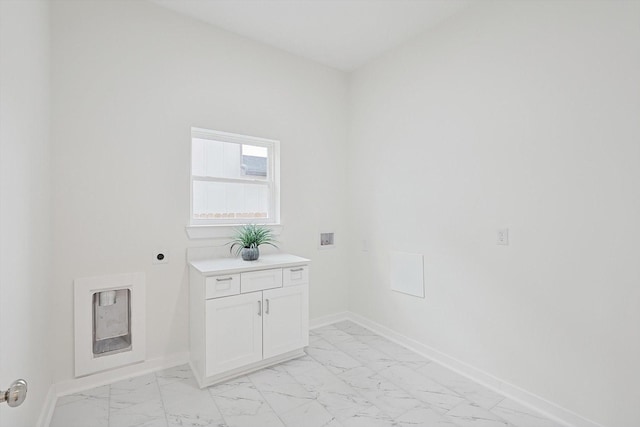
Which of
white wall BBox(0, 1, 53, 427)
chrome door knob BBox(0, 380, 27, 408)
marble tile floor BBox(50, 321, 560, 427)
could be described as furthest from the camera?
marble tile floor BBox(50, 321, 560, 427)

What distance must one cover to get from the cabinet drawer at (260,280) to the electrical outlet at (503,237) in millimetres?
1704

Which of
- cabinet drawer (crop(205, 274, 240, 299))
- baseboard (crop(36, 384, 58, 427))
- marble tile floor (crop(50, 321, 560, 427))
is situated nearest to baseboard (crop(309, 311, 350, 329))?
marble tile floor (crop(50, 321, 560, 427))

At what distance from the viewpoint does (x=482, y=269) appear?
7.79ft

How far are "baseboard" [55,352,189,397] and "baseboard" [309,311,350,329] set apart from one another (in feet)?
4.29

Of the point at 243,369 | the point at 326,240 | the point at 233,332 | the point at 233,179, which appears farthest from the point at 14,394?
the point at 326,240

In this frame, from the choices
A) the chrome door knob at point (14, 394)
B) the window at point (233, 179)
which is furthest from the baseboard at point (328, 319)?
the chrome door knob at point (14, 394)

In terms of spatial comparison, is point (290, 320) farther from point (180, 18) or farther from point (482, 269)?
point (180, 18)

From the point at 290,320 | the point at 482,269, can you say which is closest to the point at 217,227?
the point at 290,320

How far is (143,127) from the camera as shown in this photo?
246 cm

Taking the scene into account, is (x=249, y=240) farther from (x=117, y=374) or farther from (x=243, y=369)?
(x=117, y=374)

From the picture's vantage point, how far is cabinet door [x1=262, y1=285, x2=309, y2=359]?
2.53m

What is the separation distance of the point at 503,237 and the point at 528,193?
35 centimetres

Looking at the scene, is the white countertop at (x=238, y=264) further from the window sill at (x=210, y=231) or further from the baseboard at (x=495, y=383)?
the baseboard at (x=495, y=383)

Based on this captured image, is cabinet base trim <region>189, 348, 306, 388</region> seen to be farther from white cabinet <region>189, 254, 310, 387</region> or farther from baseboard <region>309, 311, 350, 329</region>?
baseboard <region>309, 311, 350, 329</region>
